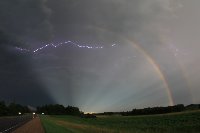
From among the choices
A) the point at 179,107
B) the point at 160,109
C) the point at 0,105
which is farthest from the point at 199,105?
the point at 0,105

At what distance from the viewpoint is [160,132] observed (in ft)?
145

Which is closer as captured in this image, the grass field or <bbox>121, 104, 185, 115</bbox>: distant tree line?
the grass field

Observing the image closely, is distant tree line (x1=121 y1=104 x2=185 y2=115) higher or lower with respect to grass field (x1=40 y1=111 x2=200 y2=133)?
higher

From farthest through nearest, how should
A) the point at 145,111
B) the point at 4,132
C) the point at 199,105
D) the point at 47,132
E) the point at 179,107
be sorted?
the point at 145,111, the point at 179,107, the point at 199,105, the point at 47,132, the point at 4,132

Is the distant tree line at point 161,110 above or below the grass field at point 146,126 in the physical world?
above

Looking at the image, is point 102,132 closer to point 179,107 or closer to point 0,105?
point 179,107

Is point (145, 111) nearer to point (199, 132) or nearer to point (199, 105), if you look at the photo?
point (199, 105)

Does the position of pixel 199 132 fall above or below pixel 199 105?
below

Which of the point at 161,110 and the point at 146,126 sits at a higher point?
the point at 161,110

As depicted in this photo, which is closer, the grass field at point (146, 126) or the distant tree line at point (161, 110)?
the grass field at point (146, 126)

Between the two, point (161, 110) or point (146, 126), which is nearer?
point (146, 126)

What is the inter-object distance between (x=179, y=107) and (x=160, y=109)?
465 inches

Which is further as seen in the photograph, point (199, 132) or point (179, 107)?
point (179, 107)

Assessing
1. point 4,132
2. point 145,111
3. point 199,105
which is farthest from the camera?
point 145,111
